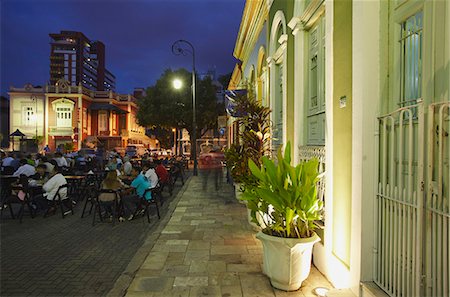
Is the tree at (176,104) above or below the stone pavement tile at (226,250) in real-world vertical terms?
above

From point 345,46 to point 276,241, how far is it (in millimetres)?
2331

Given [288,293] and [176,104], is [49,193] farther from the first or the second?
[176,104]

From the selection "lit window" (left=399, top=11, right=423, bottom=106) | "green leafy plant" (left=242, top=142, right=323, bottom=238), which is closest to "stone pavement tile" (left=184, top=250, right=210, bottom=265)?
"green leafy plant" (left=242, top=142, right=323, bottom=238)

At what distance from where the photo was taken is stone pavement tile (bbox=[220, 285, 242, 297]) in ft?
13.2

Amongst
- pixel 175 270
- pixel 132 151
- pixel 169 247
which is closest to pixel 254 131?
pixel 169 247

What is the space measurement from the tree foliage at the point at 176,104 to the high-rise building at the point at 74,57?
3620 inches

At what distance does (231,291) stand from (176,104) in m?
25.5

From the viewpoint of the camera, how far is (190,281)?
4.41 meters

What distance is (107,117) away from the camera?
147 ft

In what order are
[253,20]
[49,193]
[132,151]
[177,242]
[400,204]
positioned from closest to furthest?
[400,204]
[177,242]
[49,193]
[253,20]
[132,151]

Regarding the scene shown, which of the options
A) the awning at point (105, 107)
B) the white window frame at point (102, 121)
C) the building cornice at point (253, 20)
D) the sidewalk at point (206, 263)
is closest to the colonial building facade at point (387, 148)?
the sidewalk at point (206, 263)

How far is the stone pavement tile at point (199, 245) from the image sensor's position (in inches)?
229

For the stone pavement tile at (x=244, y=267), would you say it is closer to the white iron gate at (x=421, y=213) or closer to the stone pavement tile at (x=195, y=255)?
the stone pavement tile at (x=195, y=255)

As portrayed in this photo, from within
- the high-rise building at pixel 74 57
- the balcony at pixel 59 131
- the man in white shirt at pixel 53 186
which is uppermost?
the high-rise building at pixel 74 57
